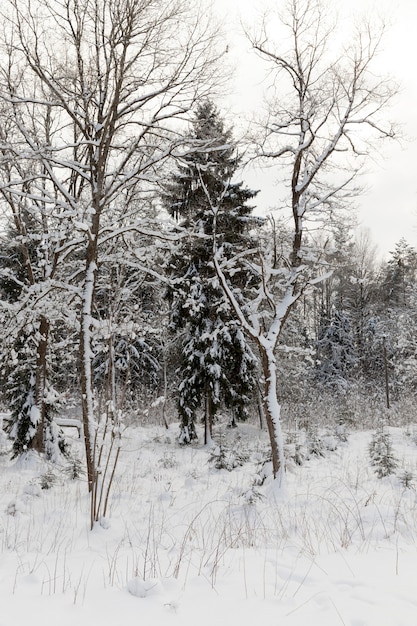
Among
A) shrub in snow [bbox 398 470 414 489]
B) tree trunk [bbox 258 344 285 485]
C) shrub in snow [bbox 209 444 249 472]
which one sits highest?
tree trunk [bbox 258 344 285 485]

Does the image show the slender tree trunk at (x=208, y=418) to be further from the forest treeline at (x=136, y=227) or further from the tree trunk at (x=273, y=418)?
the tree trunk at (x=273, y=418)

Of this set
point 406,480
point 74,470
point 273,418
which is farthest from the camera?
point 74,470

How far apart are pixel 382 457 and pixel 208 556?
5.94 metres

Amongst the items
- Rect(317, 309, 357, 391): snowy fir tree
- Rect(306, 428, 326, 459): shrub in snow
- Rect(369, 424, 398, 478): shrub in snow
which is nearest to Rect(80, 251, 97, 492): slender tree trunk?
Rect(369, 424, 398, 478): shrub in snow

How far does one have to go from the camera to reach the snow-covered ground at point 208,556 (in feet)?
8.96

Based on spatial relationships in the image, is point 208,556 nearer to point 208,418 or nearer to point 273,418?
point 273,418

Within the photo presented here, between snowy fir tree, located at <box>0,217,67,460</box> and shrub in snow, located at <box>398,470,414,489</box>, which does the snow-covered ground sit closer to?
shrub in snow, located at <box>398,470,414,489</box>

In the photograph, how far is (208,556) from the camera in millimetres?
3912

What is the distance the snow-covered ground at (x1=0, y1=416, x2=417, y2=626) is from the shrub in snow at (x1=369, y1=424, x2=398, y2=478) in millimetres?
271

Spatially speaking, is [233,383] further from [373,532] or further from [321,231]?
[373,532]

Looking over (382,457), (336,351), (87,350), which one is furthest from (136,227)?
(336,351)

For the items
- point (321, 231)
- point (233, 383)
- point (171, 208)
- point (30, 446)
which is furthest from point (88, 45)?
point (233, 383)

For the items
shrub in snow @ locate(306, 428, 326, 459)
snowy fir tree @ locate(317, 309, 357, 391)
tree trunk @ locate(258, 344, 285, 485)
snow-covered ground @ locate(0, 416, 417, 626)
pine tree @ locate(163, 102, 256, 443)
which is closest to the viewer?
snow-covered ground @ locate(0, 416, 417, 626)

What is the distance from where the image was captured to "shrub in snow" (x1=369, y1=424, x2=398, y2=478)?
823 centimetres
